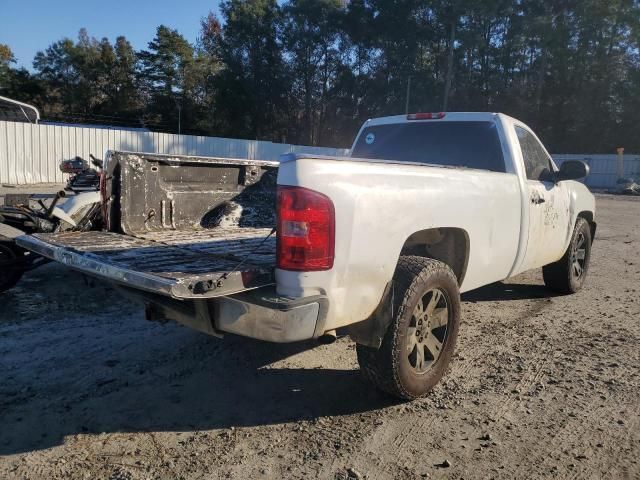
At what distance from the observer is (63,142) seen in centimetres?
2064

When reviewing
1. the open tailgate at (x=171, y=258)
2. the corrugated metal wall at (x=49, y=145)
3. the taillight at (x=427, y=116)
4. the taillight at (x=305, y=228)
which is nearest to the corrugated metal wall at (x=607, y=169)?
the corrugated metal wall at (x=49, y=145)

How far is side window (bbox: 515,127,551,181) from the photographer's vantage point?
16.7ft

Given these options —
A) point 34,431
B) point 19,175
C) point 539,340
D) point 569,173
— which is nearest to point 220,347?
point 34,431

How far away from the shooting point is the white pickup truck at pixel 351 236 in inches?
107

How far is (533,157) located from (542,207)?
55 cm

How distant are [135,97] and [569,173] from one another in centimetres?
5573

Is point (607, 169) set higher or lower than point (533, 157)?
higher

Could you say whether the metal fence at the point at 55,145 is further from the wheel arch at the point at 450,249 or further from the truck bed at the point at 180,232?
the wheel arch at the point at 450,249

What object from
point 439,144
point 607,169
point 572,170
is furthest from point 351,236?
point 607,169

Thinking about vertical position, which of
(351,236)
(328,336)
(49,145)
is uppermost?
(49,145)

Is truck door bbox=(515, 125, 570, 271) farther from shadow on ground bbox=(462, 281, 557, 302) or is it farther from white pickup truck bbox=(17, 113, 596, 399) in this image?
shadow on ground bbox=(462, 281, 557, 302)

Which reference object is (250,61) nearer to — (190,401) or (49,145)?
(49,145)

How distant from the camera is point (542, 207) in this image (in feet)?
16.6

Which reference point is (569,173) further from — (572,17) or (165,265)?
(572,17)
